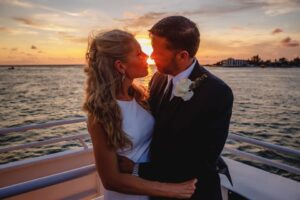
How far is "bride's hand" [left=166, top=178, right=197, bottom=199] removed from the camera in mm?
1923

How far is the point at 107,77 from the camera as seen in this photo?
1950 millimetres

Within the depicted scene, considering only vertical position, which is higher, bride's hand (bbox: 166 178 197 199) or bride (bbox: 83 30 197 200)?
bride (bbox: 83 30 197 200)

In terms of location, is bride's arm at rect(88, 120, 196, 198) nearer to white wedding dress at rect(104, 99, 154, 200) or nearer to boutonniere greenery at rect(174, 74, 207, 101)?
white wedding dress at rect(104, 99, 154, 200)

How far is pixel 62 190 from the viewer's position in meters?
3.84

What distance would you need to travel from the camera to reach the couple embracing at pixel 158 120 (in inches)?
73.0

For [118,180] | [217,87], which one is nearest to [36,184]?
[118,180]

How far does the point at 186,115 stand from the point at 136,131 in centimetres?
37

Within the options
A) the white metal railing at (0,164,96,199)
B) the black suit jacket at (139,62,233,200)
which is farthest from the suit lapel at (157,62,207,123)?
the white metal railing at (0,164,96,199)

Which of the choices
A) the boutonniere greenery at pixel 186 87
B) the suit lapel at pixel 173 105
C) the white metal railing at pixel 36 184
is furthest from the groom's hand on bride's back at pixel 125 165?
the boutonniere greenery at pixel 186 87

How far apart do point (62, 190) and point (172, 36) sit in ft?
8.93

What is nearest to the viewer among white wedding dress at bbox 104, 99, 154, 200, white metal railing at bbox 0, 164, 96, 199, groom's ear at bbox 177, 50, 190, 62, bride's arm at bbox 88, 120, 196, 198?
white metal railing at bbox 0, 164, 96, 199

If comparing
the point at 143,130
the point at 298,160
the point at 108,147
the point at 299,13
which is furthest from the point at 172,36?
the point at 299,13

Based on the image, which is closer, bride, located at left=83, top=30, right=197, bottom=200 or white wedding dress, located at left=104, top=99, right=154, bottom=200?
bride, located at left=83, top=30, right=197, bottom=200

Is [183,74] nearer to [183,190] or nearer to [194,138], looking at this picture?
[194,138]
